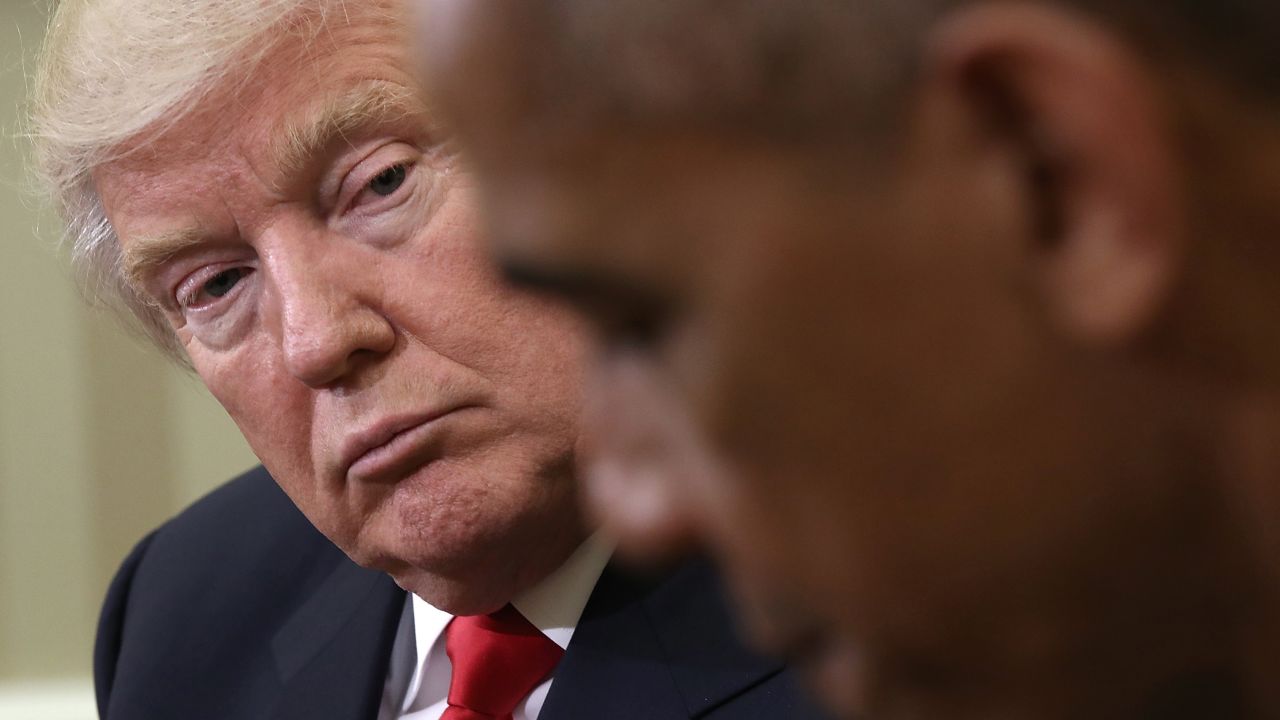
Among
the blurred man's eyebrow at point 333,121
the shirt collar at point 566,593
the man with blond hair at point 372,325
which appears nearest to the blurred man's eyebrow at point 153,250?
the man with blond hair at point 372,325

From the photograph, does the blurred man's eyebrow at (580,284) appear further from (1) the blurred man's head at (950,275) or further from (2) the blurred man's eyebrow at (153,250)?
(2) the blurred man's eyebrow at (153,250)

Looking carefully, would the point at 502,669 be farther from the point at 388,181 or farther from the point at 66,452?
the point at 66,452

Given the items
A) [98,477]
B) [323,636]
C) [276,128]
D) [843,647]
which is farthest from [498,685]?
[98,477]

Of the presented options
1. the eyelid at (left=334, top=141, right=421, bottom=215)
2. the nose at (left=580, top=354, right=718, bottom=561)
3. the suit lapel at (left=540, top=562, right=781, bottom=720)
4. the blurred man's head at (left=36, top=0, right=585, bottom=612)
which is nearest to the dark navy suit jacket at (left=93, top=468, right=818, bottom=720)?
the suit lapel at (left=540, top=562, right=781, bottom=720)

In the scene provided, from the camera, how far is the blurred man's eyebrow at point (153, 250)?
0.95 metres

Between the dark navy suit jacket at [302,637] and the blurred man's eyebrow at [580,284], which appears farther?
the dark navy suit jacket at [302,637]

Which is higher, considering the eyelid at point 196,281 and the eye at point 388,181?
the eyelid at point 196,281

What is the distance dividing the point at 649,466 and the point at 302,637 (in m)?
1.02

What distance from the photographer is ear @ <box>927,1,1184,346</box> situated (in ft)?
0.96

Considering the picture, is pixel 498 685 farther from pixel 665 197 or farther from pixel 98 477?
pixel 98 477

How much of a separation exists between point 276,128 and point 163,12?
12 centimetres

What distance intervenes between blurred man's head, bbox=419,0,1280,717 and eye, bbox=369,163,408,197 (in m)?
0.60

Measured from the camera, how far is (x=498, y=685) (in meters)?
1.05

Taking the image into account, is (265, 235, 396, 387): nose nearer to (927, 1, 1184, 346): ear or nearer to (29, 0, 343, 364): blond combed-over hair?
(29, 0, 343, 364): blond combed-over hair
